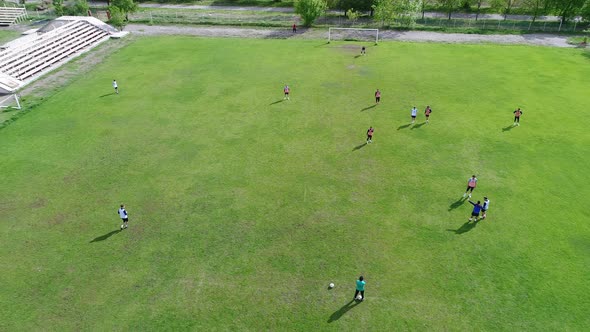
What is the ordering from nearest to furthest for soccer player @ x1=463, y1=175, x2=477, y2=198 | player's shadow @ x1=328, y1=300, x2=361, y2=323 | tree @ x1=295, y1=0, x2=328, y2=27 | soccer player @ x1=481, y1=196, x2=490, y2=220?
player's shadow @ x1=328, y1=300, x2=361, y2=323, soccer player @ x1=481, y1=196, x2=490, y2=220, soccer player @ x1=463, y1=175, x2=477, y2=198, tree @ x1=295, y1=0, x2=328, y2=27

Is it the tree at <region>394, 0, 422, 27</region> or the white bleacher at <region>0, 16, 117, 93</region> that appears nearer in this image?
the white bleacher at <region>0, 16, 117, 93</region>

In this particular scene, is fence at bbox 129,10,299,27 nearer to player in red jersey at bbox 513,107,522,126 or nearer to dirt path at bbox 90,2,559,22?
dirt path at bbox 90,2,559,22

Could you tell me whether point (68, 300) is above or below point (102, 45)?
below

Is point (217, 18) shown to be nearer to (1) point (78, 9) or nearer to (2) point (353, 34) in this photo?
(1) point (78, 9)

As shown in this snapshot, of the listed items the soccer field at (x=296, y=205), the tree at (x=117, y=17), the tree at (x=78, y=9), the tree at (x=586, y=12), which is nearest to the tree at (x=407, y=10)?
the soccer field at (x=296, y=205)

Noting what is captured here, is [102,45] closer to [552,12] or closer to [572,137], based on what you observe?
[572,137]

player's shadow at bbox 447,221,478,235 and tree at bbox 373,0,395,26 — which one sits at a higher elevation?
tree at bbox 373,0,395,26

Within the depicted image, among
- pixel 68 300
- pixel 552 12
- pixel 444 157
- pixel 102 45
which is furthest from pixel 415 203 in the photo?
pixel 552 12

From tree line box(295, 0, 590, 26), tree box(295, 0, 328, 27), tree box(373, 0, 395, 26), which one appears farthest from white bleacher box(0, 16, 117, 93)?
tree box(373, 0, 395, 26)
